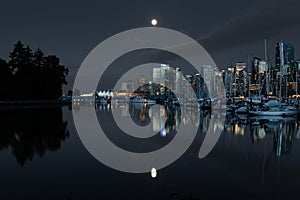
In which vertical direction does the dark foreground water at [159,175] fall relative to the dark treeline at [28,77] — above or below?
below

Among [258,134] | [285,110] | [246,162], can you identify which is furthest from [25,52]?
[246,162]

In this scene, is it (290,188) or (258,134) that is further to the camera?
(258,134)

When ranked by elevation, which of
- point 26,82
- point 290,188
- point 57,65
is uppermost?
point 57,65

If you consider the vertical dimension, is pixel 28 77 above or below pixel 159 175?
above

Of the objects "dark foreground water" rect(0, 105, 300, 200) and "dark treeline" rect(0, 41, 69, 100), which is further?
"dark treeline" rect(0, 41, 69, 100)

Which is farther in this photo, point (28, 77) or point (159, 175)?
point (28, 77)

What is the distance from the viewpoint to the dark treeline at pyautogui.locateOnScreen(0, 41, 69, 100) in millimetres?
79875

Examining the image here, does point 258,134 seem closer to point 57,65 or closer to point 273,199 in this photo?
point 273,199

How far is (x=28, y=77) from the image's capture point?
86.2 metres

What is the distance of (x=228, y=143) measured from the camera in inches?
767

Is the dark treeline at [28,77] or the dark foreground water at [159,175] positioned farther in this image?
the dark treeline at [28,77]

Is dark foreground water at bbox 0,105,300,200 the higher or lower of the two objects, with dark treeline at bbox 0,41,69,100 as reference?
lower

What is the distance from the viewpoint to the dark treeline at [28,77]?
79875 millimetres

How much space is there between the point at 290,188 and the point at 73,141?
1503 cm
